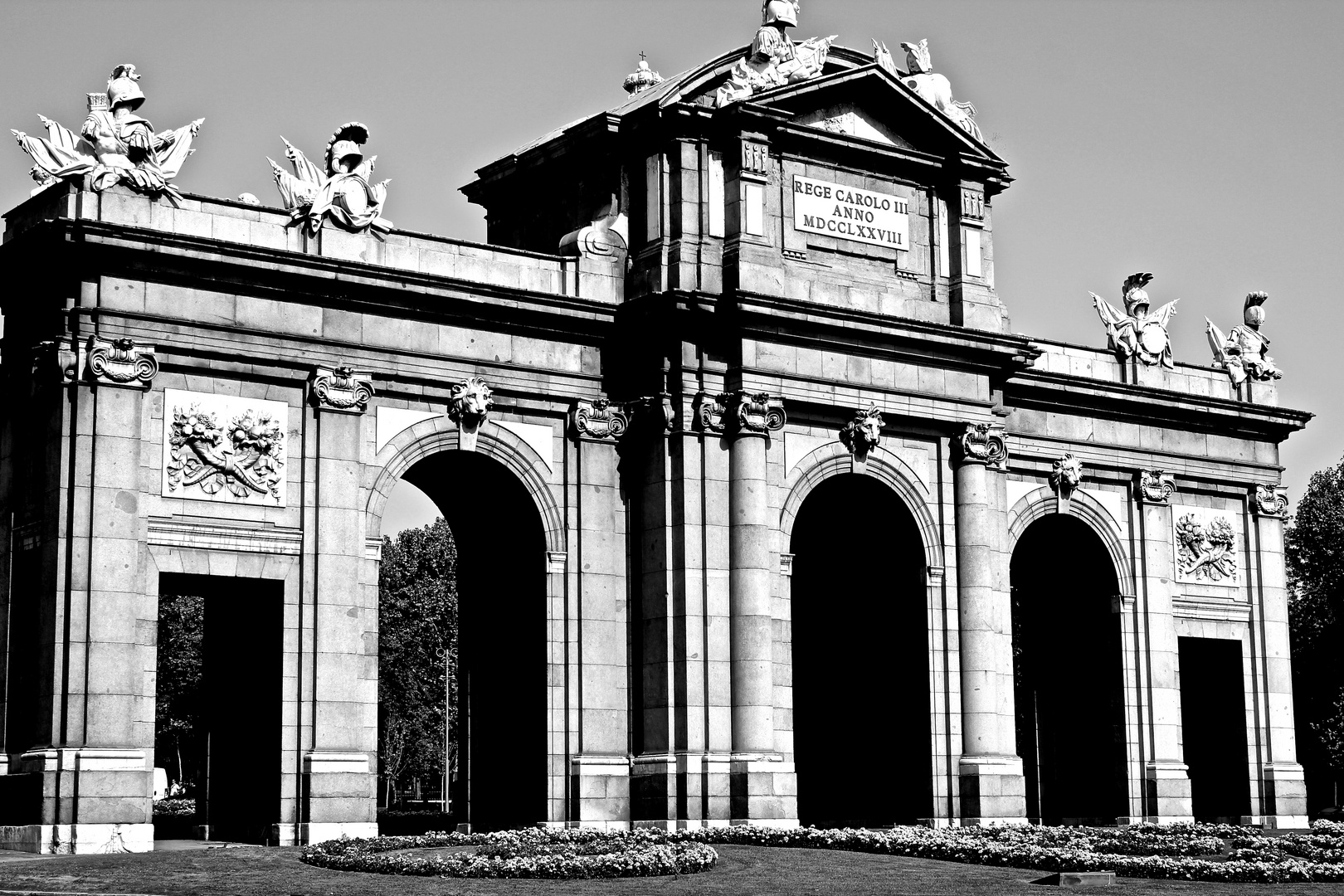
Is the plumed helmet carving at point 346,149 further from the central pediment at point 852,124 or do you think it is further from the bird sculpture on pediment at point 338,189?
the central pediment at point 852,124

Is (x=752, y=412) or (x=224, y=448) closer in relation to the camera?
(x=224, y=448)

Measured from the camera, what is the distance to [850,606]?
158 ft

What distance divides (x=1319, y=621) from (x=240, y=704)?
178 feet

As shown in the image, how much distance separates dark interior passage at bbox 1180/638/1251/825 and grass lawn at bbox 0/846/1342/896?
70.6 feet

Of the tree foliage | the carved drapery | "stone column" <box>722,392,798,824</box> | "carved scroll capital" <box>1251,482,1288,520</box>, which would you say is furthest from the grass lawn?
the tree foliage

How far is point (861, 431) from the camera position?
44438 mm

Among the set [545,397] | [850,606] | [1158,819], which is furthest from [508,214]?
[1158,819]

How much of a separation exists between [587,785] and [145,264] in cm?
1434

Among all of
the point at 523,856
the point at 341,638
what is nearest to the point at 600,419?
the point at 341,638

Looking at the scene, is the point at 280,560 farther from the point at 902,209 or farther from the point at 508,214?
the point at 902,209

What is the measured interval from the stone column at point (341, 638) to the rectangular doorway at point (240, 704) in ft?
2.72

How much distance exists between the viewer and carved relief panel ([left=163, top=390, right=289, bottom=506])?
38.2 m

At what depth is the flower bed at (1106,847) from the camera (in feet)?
109

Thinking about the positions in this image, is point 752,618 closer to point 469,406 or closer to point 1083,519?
point 469,406
